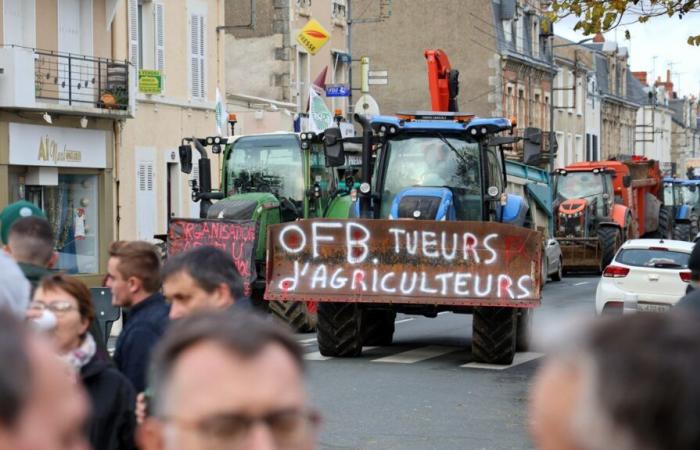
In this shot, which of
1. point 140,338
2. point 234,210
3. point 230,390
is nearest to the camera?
point 230,390

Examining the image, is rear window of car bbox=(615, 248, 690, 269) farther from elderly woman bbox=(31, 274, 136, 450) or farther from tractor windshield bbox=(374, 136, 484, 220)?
elderly woman bbox=(31, 274, 136, 450)

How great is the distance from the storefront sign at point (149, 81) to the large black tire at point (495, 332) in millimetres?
17404

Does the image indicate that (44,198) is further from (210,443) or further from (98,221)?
(210,443)

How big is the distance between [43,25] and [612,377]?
→ 93.2ft

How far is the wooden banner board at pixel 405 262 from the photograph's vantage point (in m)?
16.1

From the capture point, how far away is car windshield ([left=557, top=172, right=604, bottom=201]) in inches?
1548

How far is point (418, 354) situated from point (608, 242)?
20.7 m

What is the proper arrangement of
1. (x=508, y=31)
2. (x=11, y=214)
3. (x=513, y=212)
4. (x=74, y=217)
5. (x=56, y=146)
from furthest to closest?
1. (x=508, y=31)
2. (x=74, y=217)
3. (x=56, y=146)
4. (x=513, y=212)
5. (x=11, y=214)

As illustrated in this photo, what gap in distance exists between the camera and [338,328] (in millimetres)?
16859

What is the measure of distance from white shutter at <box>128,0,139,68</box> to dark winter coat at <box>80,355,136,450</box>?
28.1m

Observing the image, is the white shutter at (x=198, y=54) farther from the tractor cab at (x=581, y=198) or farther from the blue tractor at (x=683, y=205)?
the blue tractor at (x=683, y=205)

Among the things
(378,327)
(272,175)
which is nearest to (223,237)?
(272,175)

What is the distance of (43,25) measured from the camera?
29219 mm

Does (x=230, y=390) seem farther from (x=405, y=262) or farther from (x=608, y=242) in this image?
(x=608, y=242)
